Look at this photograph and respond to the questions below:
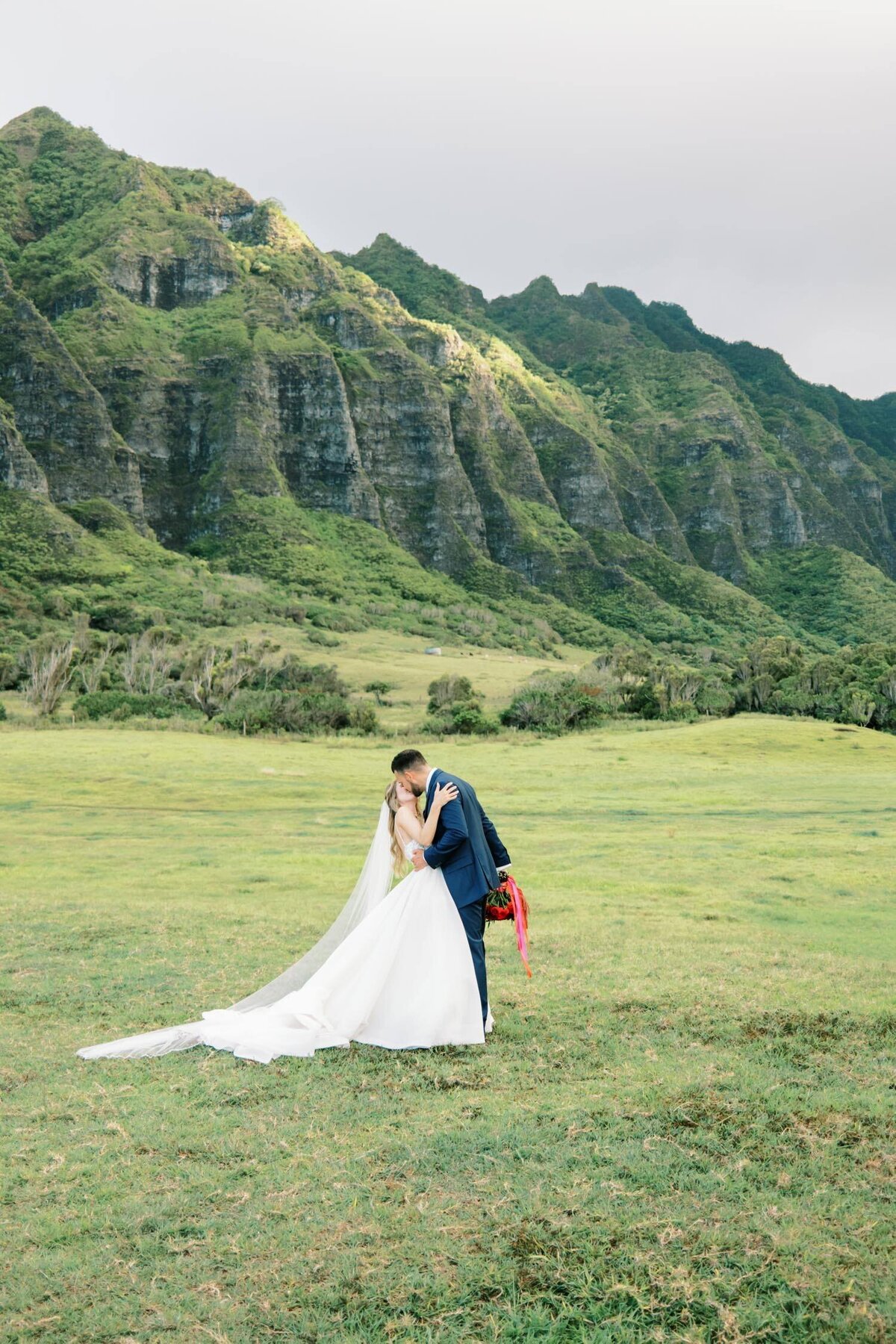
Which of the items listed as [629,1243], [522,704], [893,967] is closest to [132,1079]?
[629,1243]

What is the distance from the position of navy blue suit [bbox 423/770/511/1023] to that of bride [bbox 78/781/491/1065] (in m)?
0.08

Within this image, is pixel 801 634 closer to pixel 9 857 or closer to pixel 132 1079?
pixel 9 857

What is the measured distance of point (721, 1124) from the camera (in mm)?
6305

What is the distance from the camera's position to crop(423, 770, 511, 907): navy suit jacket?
8.37 meters

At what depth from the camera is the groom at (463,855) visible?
27.5ft

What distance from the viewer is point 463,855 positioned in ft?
28.1

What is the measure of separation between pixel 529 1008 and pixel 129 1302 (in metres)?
5.43

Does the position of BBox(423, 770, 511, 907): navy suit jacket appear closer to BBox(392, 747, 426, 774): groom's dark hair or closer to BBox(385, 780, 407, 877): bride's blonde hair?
BBox(392, 747, 426, 774): groom's dark hair

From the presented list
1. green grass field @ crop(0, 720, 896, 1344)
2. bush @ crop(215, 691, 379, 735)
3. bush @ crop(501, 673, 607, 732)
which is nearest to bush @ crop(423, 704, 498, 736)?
bush @ crop(501, 673, 607, 732)

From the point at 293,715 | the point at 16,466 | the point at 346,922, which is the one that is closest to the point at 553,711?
the point at 293,715

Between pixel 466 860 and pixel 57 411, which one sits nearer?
pixel 466 860

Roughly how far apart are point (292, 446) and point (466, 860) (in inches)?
5740

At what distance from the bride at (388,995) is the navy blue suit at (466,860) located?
0.26ft

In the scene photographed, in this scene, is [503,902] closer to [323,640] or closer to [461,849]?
[461,849]
